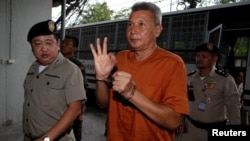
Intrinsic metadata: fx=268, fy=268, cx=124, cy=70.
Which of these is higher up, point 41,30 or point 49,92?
point 41,30

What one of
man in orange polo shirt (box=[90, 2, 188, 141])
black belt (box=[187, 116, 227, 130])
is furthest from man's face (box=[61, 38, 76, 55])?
man in orange polo shirt (box=[90, 2, 188, 141])

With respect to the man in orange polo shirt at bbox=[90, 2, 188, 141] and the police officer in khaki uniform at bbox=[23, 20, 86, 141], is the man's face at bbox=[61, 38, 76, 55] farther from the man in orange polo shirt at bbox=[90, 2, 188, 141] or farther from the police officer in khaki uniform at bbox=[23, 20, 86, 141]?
the man in orange polo shirt at bbox=[90, 2, 188, 141]

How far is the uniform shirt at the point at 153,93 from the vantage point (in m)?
1.57

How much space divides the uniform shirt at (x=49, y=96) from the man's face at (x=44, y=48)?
0.32 ft

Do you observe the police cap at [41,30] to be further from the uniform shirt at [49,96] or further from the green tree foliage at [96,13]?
the green tree foliage at [96,13]

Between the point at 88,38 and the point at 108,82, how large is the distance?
386 inches

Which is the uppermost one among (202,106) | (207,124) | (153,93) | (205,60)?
(205,60)

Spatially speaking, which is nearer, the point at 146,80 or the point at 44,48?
the point at 146,80

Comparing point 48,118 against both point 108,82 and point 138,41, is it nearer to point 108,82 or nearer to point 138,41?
point 108,82

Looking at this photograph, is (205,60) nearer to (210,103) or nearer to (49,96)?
(210,103)

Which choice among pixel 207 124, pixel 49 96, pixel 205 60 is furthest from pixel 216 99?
A: pixel 49 96

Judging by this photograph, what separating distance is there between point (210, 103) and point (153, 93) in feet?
6.79

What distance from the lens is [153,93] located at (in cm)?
162

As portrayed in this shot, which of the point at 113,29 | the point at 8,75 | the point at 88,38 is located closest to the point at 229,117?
the point at 8,75
